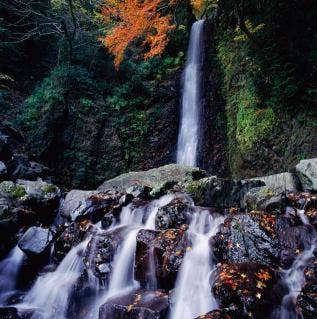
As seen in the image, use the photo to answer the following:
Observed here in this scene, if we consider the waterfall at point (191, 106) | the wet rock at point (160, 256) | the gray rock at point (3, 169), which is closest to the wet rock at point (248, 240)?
the wet rock at point (160, 256)

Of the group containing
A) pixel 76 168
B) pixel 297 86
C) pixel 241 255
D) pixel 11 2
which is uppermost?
pixel 11 2

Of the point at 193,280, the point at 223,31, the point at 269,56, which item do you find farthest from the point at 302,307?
the point at 223,31

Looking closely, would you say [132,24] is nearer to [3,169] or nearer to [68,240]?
[3,169]

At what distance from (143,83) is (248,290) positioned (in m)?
12.7

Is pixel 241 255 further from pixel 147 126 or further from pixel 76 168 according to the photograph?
pixel 147 126

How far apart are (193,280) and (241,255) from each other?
2.87 feet

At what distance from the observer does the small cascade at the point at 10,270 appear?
6.95 meters

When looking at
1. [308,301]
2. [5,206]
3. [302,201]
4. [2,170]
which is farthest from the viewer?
[2,170]

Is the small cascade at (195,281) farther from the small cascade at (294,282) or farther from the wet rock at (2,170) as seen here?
the wet rock at (2,170)

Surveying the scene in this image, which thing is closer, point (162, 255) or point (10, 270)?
point (162, 255)

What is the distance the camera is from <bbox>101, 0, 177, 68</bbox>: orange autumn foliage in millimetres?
14688

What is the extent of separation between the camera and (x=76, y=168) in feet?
42.6

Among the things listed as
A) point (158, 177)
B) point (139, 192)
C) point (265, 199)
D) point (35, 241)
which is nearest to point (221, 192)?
point (265, 199)

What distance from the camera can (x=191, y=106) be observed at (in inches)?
570
